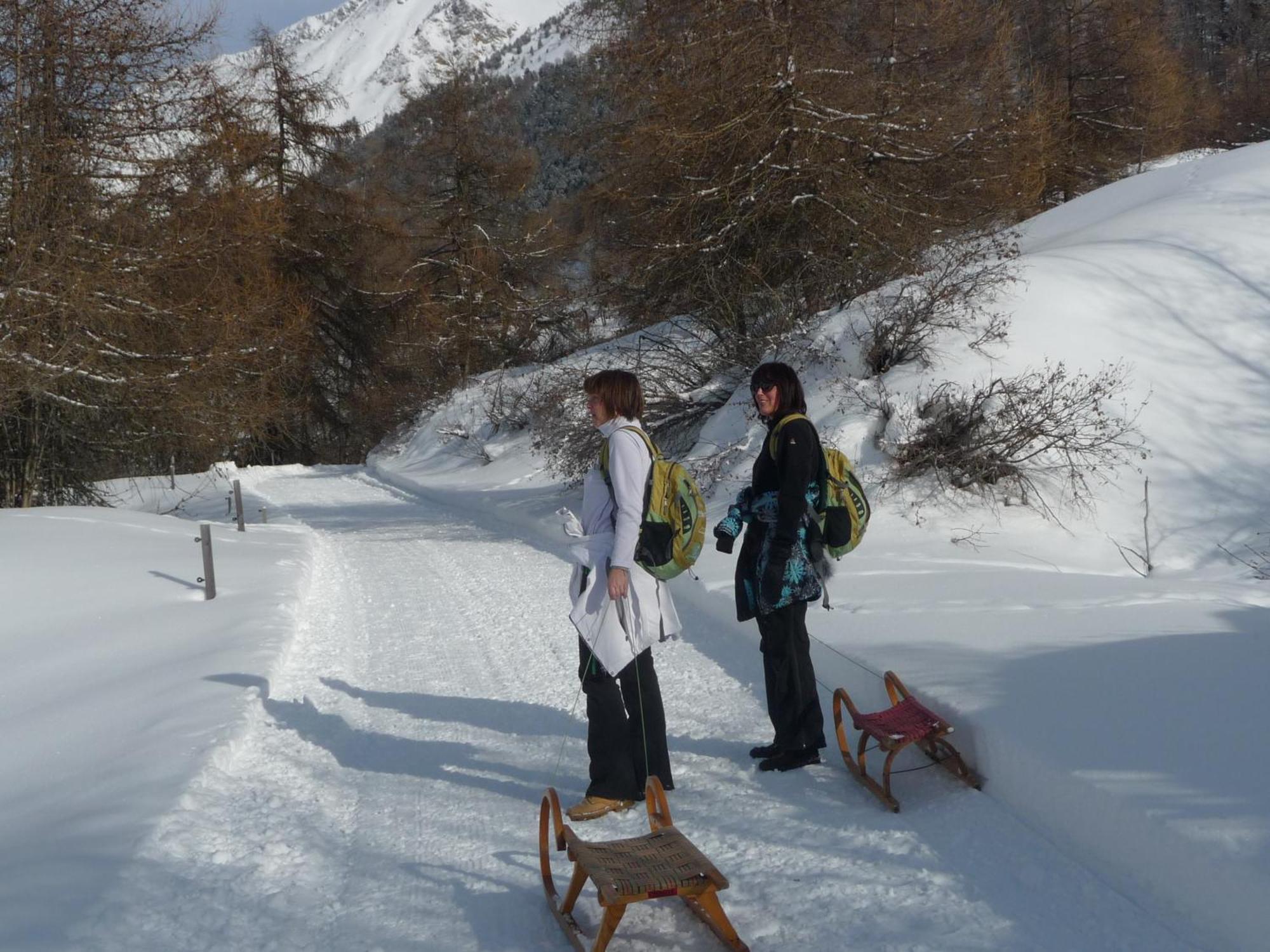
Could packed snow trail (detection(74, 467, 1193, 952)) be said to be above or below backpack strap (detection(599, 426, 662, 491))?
below

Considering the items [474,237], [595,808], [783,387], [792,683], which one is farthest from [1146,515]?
[474,237]

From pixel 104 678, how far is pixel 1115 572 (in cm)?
848

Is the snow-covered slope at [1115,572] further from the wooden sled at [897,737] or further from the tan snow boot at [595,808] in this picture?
the tan snow boot at [595,808]

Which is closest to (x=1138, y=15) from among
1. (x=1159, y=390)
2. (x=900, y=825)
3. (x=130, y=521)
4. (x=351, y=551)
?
(x=1159, y=390)

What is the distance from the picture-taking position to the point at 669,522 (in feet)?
13.9

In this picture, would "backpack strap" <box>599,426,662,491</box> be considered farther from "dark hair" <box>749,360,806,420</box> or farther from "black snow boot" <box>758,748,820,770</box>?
"black snow boot" <box>758,748,820,770</box>

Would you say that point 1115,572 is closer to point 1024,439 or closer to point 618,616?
point 1024,439

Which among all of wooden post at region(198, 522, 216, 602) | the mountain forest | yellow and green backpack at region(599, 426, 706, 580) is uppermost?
the mountain forest

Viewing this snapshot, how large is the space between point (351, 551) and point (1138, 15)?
27.0 meters

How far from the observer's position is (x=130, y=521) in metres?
13.6

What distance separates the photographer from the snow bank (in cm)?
407

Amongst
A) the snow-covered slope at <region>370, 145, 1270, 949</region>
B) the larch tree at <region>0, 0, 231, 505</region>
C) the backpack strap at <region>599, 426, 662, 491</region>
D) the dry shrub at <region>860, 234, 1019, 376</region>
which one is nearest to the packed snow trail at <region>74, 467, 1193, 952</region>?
the snow-covered slope at <region>370, 145, 1270, 949</region>

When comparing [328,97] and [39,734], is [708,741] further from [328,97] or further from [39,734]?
[328,97]

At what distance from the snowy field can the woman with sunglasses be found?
0.28 metres
